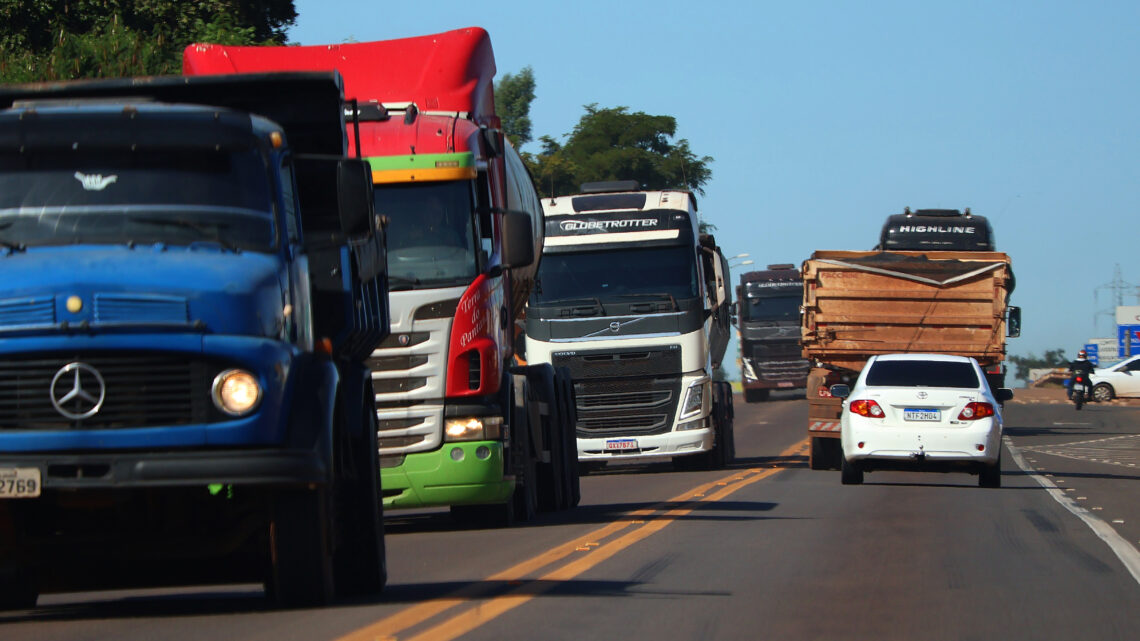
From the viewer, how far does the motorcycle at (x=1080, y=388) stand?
53.3m

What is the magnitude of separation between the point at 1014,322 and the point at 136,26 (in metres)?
16.6

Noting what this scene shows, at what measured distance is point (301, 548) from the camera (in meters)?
8.37

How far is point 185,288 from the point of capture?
7.92 metres

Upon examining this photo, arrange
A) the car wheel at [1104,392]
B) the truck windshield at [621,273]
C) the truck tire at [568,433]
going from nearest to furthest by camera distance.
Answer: the truck tire at [568,433] → the truck windshield at [621,273] → the car wheel at [1104,392]

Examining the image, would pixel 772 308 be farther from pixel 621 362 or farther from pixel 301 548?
pixel 301 548

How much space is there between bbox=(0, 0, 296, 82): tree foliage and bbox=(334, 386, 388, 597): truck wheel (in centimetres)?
1989

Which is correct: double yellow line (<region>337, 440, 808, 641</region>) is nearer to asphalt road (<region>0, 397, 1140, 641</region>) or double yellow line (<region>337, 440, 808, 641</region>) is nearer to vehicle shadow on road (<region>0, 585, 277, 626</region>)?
asphalt road (<region>0, 397, 1140, 641</region>)

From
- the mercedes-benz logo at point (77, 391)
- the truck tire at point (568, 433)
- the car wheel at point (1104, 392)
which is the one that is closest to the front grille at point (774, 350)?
the car wheel at point (1104, 392)

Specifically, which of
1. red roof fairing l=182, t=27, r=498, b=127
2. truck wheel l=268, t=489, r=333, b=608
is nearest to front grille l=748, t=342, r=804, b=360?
red roof fairing l=182, t=27, r=498, b=127

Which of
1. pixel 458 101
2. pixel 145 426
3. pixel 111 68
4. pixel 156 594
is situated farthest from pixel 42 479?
pixel 111 68

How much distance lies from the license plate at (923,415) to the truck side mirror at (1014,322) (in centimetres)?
820

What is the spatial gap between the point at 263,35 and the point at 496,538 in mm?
22356

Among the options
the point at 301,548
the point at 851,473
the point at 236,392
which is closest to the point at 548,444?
the point at 851,473

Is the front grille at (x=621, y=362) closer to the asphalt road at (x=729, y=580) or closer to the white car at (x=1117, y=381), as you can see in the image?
the asphalt road at (x=729, y=580)
